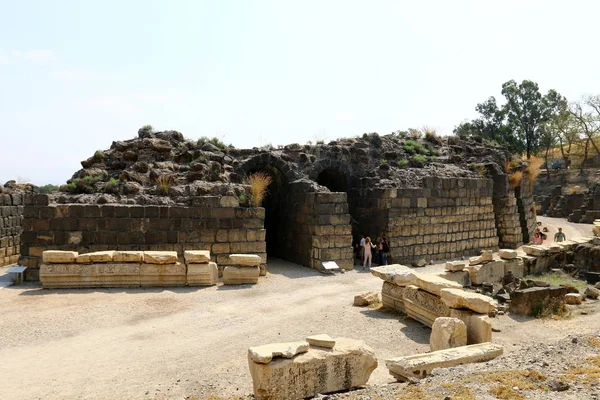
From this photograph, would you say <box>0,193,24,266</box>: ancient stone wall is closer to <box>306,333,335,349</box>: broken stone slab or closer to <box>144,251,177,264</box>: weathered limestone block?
<box>144,251,177,264</box>: weathered limestone block

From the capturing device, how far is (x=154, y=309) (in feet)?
31.3

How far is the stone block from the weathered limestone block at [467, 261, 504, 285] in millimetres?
7539

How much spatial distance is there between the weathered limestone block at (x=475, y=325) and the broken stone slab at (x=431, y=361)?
0.85 metres

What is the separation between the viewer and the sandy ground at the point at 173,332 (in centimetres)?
613

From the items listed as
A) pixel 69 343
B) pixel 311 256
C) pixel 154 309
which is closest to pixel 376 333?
pixel 154 309

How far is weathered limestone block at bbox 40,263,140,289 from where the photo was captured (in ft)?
35.5


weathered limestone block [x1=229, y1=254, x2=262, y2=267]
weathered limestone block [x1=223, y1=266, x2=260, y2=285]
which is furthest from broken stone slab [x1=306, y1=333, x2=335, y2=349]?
weathered limestone block [x1=229, y1=254, x2=262, y2=267]

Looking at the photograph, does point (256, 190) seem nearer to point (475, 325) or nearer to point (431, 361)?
point (475, 325)

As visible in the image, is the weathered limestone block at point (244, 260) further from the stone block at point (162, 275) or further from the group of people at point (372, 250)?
the group of people at point (372, 250)

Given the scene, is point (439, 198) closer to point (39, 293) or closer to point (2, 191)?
point (39, 293)

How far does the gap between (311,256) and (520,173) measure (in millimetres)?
11739

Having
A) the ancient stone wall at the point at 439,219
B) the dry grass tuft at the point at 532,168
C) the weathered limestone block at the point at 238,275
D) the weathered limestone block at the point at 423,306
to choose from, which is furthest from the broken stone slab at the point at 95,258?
the dry grass tuft at the point at 532,168

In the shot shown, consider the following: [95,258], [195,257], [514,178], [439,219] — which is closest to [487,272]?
[439,219]

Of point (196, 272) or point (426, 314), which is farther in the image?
point (196, 272)
